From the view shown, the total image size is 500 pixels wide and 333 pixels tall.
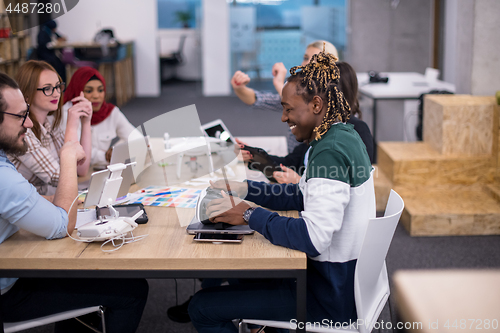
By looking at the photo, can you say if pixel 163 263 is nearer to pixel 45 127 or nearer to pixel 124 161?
pixel 124 161

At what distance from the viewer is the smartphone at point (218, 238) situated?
1376mm

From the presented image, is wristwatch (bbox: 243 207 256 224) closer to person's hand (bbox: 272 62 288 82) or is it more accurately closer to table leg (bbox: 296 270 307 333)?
table leg (bbox: 296 270 307 333)

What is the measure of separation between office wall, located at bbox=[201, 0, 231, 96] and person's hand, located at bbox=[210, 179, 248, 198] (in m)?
7.43

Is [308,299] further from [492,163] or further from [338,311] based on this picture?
[492,163]

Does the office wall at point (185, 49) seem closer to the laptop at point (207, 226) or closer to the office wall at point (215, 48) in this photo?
the office wall at point (215, 48)

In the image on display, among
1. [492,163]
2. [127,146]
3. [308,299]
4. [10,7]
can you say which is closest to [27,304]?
[127,146]

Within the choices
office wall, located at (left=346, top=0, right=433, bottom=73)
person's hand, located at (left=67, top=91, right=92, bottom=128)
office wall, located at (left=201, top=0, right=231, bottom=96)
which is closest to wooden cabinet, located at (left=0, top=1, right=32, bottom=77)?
office wall, located at (left=201, top=0, right=231, bottom=96)

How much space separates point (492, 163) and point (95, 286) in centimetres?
296

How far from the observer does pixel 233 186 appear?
1.66 metres

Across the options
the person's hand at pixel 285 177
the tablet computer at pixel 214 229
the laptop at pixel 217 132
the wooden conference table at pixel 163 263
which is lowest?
the wooden conference table at pixel 163 263

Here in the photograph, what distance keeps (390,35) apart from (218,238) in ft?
22.2

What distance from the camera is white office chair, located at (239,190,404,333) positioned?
1336mm

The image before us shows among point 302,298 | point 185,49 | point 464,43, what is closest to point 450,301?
point 302,298

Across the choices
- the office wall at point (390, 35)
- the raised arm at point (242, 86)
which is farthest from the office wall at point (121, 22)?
the raised arm at point (242, 86)
